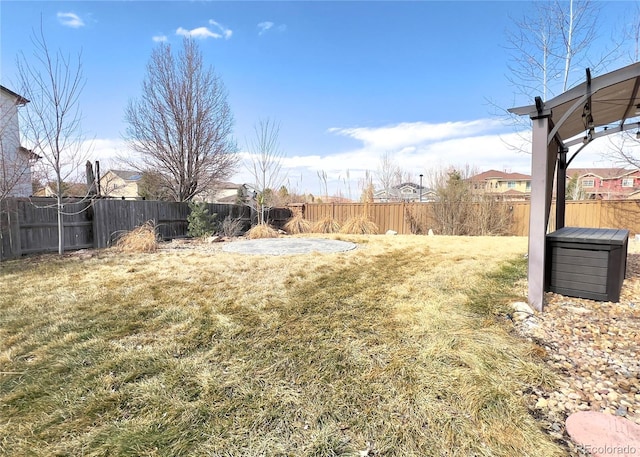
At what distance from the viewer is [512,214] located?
33.7 ft

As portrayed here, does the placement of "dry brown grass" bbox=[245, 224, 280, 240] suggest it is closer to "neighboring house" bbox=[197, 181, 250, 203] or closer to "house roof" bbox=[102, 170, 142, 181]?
"neighboring house" bbox=[197, 181, 250, 203]

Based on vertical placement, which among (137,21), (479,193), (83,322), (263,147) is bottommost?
(83,322)

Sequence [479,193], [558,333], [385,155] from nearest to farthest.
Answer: [558,333], [479,193], [385,155]

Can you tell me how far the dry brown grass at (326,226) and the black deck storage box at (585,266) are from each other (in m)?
8.38

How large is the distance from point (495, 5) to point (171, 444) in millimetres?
8733

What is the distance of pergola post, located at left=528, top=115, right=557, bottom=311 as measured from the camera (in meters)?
2.70

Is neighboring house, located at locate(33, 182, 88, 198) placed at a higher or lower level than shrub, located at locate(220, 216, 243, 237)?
higher

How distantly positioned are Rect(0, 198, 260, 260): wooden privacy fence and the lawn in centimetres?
296

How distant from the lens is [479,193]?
411 inches

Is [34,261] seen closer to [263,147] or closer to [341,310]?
[341,310]

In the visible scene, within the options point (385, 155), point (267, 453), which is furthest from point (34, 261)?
point (385, 155)

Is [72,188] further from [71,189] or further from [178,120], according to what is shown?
[178,120]

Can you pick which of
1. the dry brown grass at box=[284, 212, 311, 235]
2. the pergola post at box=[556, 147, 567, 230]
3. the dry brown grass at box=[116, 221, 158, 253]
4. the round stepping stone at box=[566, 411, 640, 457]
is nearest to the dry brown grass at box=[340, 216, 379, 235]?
the dry brown grass at box=[284, 212, 311, 235]

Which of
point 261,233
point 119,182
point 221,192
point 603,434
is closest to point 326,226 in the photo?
point 261,233
